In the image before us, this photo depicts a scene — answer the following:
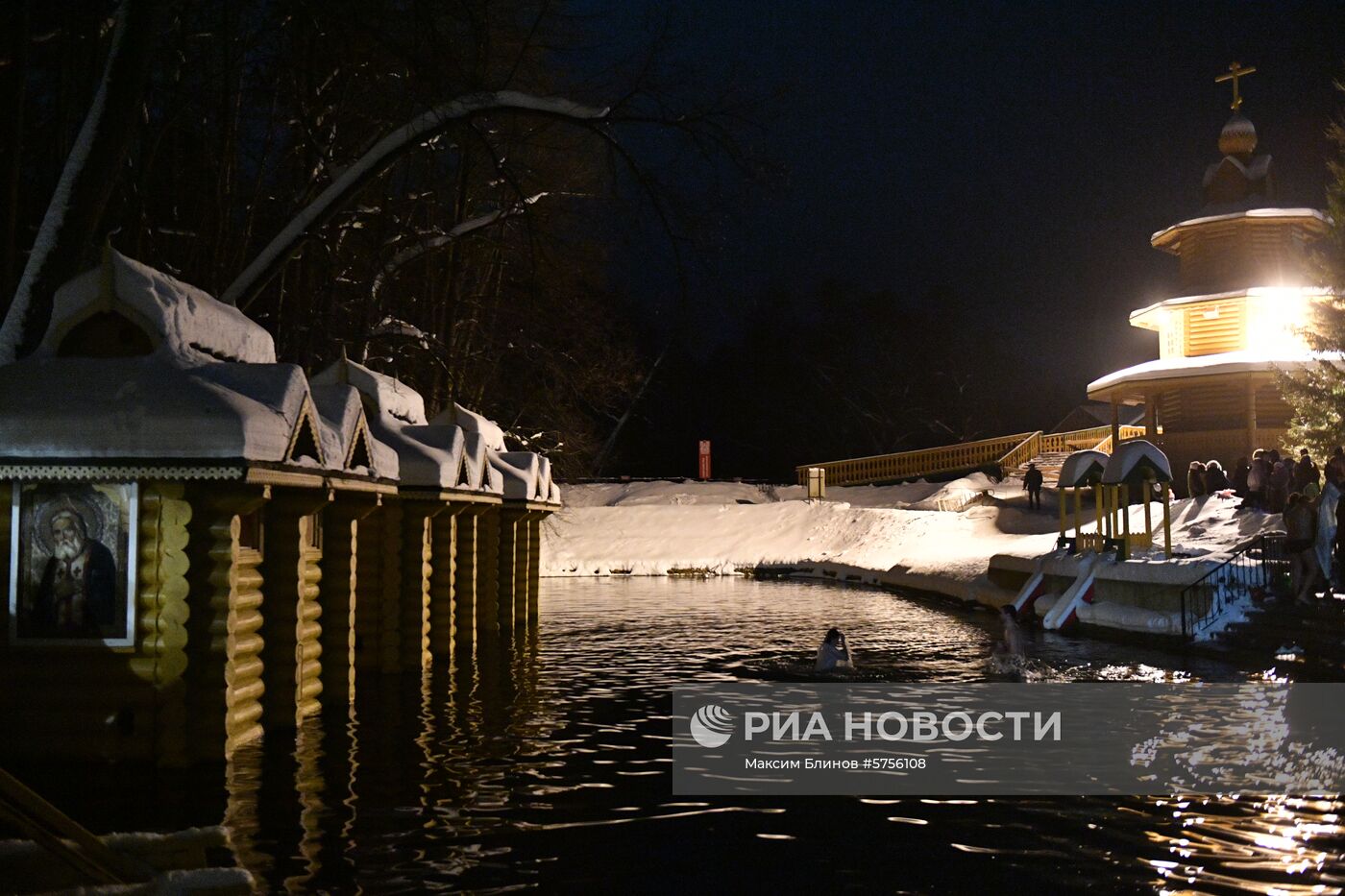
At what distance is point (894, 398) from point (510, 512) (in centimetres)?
6001

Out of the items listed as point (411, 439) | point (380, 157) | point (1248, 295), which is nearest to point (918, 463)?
point (1248, 295)

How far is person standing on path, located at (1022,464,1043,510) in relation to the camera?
155ft

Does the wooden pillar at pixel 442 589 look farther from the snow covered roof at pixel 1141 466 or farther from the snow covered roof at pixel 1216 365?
the snow covered roof at pixel 1216 365

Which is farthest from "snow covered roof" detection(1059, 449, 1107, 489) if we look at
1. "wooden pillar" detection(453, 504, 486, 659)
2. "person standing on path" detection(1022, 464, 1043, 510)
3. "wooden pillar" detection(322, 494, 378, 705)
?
"wooden pillar" detection(322, 494, 378, 705)

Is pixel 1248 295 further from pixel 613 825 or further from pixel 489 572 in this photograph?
pixel 613 825

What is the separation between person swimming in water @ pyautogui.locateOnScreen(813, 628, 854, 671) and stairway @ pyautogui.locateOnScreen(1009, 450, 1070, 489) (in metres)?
37.4

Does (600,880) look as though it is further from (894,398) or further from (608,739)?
(894,398)

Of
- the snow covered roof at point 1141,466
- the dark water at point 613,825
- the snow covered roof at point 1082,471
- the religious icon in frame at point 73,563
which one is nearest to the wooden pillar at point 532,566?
the dark water at point 613,825

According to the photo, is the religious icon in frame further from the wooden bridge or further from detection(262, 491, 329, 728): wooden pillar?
the wooden bridge

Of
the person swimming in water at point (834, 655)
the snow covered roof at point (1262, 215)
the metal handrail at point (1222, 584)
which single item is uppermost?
the snow covered roof at point (1262, 215)

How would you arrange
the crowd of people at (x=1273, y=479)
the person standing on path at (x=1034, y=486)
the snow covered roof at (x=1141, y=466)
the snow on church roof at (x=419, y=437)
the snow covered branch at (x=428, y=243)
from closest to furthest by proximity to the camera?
1. the snow on church roof at (x=419, y=437)
2. the snow covered branch at (x=428, y=243)
3. the crowd of people at (x=1273, y=479)
4. the snow covered roof at (x=1141, y=466)
5. the person standing on path at (x=1034, y=486)

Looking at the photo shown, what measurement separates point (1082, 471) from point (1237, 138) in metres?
23.2

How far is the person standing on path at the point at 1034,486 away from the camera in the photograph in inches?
1855

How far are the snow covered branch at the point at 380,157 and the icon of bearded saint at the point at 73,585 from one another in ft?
16.9
